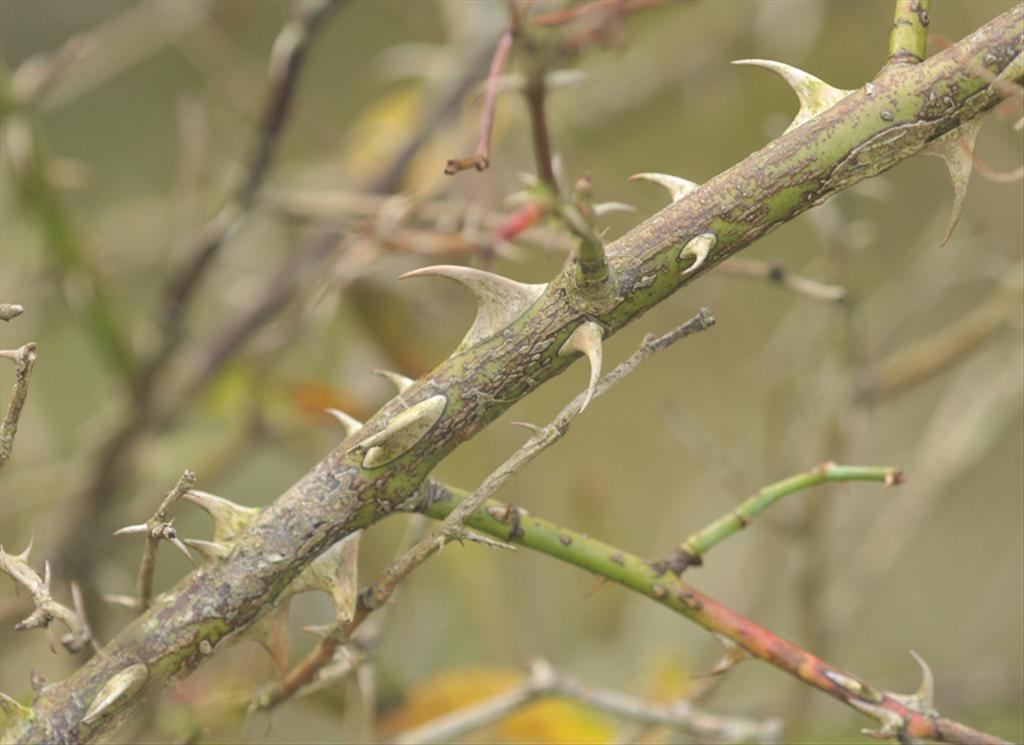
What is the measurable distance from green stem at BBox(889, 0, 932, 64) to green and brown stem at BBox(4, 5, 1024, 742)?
12 millimetres

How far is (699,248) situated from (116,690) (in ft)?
1.14

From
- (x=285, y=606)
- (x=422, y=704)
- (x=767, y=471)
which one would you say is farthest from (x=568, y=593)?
(x=285, y=606)

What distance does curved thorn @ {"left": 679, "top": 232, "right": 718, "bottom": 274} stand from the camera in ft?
1.65

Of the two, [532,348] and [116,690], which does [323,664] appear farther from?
[532,348]

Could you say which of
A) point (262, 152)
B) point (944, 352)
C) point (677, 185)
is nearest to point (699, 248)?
point (677, 185)

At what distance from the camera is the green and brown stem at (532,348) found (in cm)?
51

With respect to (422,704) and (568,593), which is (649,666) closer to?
(568,593)

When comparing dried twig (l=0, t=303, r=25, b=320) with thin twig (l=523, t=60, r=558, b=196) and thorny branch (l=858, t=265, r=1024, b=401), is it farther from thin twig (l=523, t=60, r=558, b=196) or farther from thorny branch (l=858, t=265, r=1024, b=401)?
thorny branch (l=858, t=265, r=1024, b=401)

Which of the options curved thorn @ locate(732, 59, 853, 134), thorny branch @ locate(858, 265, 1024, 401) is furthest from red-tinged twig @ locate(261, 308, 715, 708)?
thorny branch @ locate(858, 265, 1024, 401)

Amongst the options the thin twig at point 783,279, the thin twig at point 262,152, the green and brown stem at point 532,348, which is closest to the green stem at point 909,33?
the green and brown stem at point 532,348

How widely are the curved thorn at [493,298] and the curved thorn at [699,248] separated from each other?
8 centimetres

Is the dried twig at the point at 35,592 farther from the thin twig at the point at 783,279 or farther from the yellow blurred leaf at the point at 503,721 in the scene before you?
the yellow blurred leaf at the point at 503,721

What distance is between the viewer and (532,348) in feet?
1.76

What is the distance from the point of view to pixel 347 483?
0.56 meters
